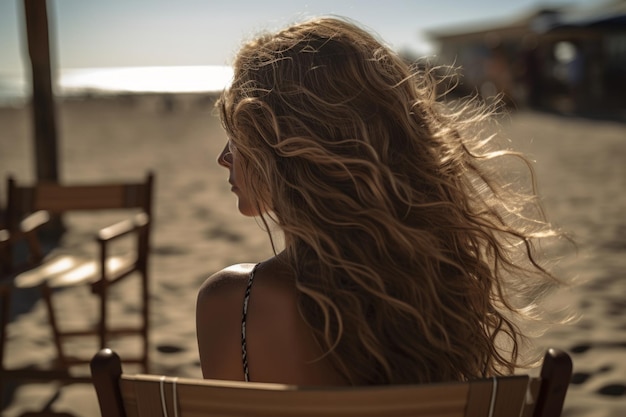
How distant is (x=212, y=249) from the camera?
5699 mm

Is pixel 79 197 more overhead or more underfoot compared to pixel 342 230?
more underfoot

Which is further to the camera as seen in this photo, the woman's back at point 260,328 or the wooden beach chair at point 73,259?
the wooden beach chair at point 73,259

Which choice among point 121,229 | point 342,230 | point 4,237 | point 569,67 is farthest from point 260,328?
point 569,67

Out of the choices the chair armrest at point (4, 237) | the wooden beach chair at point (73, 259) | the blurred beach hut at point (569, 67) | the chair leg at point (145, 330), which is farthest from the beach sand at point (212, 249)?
the blurred beach hut at point (569, 67)

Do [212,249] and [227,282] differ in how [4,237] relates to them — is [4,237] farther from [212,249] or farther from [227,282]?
[212,249]

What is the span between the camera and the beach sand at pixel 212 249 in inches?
123

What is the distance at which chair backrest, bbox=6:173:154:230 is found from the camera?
10.8 feet

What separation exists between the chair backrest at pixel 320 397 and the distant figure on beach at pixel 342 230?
0.24m

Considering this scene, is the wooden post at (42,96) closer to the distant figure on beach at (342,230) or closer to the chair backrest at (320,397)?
the distant figure on beach at (342,230)

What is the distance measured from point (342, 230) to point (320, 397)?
0.41 meters

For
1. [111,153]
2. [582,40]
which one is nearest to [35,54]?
Answer: [111,153]

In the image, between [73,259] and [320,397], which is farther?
[73,259]

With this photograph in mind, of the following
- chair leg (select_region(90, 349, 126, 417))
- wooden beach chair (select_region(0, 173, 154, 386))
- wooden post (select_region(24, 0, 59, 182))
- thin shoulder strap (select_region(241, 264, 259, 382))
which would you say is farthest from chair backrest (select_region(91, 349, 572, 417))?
wooden post (select_region(24, 0, 59, 182))

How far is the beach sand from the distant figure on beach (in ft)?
1.90
